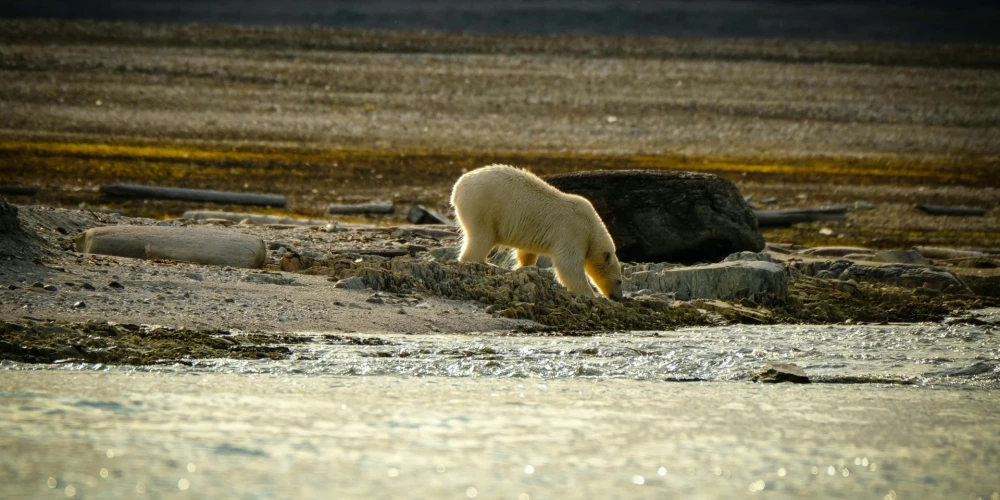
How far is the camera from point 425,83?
37.7m

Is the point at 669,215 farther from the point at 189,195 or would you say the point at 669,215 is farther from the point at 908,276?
the point at 189,195

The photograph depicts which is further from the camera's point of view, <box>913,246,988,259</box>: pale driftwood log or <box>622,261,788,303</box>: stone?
<box>913,246,988,259</box>: pale driftwood log

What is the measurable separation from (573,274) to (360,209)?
9.39 meters

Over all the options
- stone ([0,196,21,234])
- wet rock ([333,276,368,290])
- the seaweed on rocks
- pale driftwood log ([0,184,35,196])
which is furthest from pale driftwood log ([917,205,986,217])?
stone ([0,196,21,234])

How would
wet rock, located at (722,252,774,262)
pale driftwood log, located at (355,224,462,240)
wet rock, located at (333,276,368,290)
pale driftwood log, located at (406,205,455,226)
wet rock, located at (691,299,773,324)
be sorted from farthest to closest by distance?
1. pale driftwood log, located at (406,205,455,226)
2. pale driftwood log, located at (355,224,462,240)
3. wet rock, located at (722,252,774,262)
4. wet rock, located at (691,299,773,324)
5. wet rock, located at (333,276,368,290)

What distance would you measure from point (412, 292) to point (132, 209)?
10.4 metres

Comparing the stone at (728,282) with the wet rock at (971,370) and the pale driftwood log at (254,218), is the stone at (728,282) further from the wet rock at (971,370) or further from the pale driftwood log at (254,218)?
the pale driftwood log at (254,218)

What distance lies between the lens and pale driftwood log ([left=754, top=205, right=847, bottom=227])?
20.6 metres

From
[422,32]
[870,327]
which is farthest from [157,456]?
[422,32]

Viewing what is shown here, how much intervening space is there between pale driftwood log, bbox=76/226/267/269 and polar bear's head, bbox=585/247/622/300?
9.92ft

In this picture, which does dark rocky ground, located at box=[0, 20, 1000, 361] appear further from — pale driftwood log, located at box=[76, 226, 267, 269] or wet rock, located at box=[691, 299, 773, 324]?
pale driftwood log, located at box=[76, 226, 267, 269]

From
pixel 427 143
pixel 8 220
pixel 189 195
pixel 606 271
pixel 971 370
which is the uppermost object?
pixel 8 220

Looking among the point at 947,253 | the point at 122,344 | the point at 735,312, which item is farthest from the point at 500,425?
the point at 947,253

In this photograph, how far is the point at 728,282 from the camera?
11.9m
